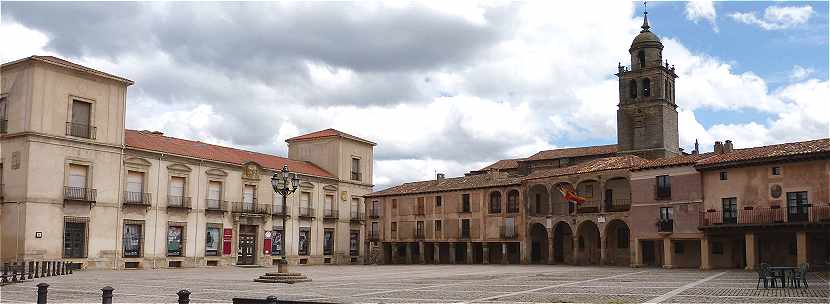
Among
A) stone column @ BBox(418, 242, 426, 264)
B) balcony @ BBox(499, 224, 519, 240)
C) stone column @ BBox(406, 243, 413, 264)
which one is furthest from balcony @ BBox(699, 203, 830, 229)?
stone column @ BBox(406, 243, 413, 264)

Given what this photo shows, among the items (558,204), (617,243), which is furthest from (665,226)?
(558,204)

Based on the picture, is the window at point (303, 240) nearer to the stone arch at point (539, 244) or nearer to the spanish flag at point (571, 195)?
the stone arch at point (539, 244)

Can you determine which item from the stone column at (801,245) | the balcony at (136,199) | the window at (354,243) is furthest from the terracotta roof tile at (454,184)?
the balcony at (136,199)

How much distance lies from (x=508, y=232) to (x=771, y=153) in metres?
21.4

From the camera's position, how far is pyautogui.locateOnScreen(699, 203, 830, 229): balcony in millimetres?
34062

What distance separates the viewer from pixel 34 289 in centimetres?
2138

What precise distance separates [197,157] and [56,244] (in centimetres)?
1103

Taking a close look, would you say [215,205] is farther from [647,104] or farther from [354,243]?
[647,104]

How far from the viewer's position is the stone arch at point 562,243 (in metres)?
54.2

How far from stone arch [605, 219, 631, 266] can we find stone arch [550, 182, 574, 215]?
3.05m

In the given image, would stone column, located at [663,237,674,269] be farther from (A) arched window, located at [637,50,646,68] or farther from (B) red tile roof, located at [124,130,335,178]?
(A) arched window, located at [637,50,646,68]

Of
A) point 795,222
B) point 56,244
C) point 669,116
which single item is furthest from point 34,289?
point 669,116

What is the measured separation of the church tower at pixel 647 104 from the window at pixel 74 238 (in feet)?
148

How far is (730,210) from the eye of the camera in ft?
125
